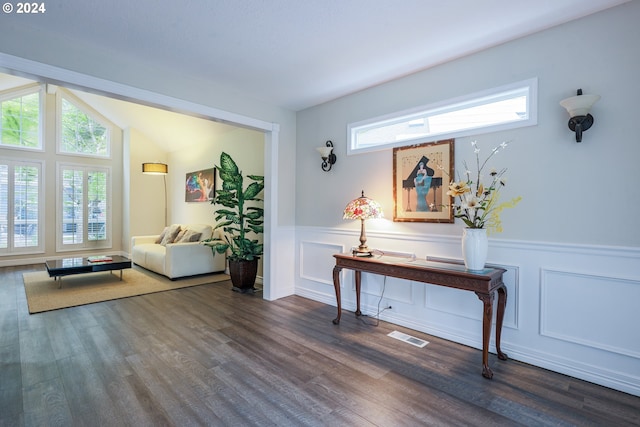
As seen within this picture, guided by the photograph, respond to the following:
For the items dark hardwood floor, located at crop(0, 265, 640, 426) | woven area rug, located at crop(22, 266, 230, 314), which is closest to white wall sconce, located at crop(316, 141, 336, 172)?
dark hardwood floor, located at crop(0, 265, 640, 426)

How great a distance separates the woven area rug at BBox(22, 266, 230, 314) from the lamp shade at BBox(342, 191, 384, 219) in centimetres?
305

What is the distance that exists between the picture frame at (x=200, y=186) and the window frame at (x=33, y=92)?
301 cm

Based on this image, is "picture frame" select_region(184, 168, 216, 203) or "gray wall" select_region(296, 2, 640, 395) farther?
"picture frame" select_region(184, 168, 216, 203)

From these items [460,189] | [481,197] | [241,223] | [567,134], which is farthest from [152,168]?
[567,134]

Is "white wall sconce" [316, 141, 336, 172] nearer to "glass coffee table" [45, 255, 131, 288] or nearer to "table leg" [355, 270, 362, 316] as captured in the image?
"table leg" [355, 270, 362, 316]

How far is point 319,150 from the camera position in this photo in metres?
3.87

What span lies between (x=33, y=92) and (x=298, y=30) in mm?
7063

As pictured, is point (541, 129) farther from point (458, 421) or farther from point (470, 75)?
point (458, 421)

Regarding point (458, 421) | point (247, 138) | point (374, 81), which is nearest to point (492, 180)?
point (374, 81)

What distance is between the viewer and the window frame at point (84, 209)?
6.74 meters

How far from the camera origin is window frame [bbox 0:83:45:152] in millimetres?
6148

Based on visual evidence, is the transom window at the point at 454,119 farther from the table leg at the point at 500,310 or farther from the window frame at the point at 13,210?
the window frame at the point at 13,210

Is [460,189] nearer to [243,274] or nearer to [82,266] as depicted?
[243,274]

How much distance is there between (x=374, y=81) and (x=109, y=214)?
708cm
